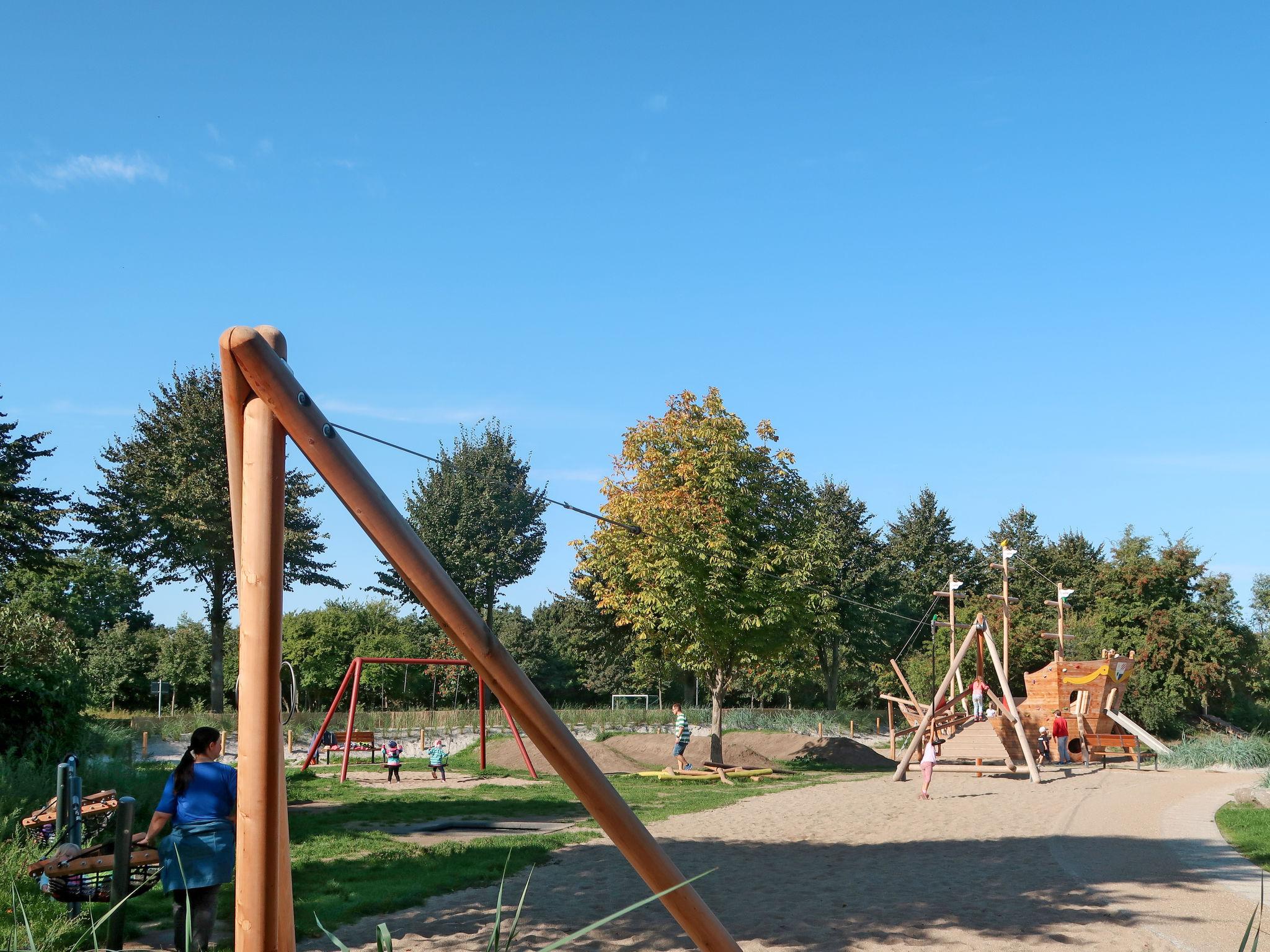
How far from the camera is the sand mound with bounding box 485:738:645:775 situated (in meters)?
24.1

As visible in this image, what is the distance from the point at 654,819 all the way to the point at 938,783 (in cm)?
987

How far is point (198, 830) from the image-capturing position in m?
5.62

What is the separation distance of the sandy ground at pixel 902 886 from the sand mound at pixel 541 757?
8.67 meters

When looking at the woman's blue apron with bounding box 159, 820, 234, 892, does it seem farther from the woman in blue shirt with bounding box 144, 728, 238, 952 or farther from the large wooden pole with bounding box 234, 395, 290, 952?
the large wooden pole with bounding box 234, 395, 290, 952

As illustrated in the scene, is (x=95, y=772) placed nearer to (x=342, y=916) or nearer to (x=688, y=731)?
(x=342, y=916)

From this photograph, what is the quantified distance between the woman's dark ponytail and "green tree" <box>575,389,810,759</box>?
721 inches

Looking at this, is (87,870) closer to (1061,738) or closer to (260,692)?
(260,692)

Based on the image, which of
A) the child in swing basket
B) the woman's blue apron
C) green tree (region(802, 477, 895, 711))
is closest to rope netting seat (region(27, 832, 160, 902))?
the woman's blue apron

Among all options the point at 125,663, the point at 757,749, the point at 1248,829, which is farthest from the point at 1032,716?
the point at 125,663

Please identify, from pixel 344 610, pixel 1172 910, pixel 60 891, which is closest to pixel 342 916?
pixel 60 891

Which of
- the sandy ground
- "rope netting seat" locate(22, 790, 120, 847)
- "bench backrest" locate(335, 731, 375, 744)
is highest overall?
"rope netting seat" locate(22, 790, 120, 847)

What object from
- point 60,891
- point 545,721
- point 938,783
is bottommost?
point 938,783

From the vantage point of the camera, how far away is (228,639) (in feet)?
181

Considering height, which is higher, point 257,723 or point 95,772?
point 257,723
